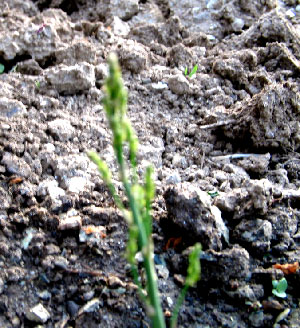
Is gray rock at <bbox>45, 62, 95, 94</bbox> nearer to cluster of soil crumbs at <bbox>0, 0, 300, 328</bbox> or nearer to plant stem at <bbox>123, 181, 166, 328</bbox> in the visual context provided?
cluster of soil crumbs at <bbox>0, 0, 300, 328</bbox>

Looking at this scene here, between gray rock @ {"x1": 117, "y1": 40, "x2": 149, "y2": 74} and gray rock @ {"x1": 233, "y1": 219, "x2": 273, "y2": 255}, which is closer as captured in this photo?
gray rock @ {"x1": 233, "y1": 219, "x2": 273, "y2": 255}

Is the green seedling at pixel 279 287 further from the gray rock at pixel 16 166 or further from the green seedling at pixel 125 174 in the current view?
the gray rock at pixel 16 166

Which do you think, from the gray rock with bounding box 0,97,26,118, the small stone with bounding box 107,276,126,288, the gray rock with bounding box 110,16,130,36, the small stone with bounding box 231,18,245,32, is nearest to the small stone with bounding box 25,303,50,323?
the small stone with bounding box 107,276,126,288

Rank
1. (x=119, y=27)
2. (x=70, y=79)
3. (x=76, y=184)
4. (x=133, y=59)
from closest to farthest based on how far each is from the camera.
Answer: (x=76, y=184) < (x=70, y=79) < (x=133, y=59) < (x=119, y=27)

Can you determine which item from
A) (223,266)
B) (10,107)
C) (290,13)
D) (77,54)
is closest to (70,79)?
(77,54)

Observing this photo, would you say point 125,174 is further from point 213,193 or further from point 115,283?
point 213,193

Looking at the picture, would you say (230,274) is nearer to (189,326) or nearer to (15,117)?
(189,326)

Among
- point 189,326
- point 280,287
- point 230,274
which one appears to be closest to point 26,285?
point 189,326
